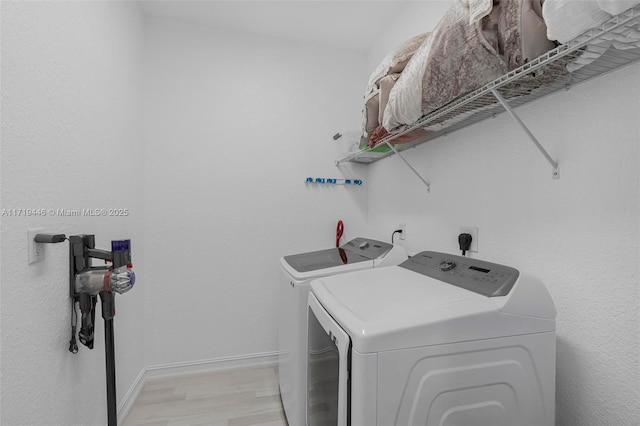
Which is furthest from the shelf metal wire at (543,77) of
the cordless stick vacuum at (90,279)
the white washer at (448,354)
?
the cordless stick vacuum at (90,279)

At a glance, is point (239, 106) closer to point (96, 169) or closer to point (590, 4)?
point (96, 169)

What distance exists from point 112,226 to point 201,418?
1277 mm

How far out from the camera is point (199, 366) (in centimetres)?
229

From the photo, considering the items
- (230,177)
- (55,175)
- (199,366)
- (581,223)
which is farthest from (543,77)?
(199,366)

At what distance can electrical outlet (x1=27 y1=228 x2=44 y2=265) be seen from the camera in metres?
1.01

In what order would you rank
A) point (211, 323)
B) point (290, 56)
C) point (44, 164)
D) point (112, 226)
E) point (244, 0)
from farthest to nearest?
point (290, 56)
point (211, 323)
point (244, 0)
point (112, 226)
point (44, 164)

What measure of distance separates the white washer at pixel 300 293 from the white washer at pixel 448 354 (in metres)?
0.46

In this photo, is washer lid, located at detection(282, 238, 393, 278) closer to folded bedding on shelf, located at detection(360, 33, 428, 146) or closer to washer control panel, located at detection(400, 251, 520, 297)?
washer control panel, located at detection(400, 251, 520, 297)

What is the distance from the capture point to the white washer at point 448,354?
2.56 ft

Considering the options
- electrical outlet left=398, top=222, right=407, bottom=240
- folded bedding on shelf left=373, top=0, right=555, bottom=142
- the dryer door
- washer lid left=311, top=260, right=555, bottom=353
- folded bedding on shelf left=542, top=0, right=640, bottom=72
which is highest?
folded bedding on shelf left=373, top=0, right=555, bottom=142

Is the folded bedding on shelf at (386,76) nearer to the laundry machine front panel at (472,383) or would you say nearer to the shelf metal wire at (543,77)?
the shelf metal wire at (543,77)

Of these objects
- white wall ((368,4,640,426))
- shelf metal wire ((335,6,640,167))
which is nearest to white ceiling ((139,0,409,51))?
shelf metal wire ((335,6,640,167))

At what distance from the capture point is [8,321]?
3.00ft

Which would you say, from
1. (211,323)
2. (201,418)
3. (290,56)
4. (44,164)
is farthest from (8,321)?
(290,56)
